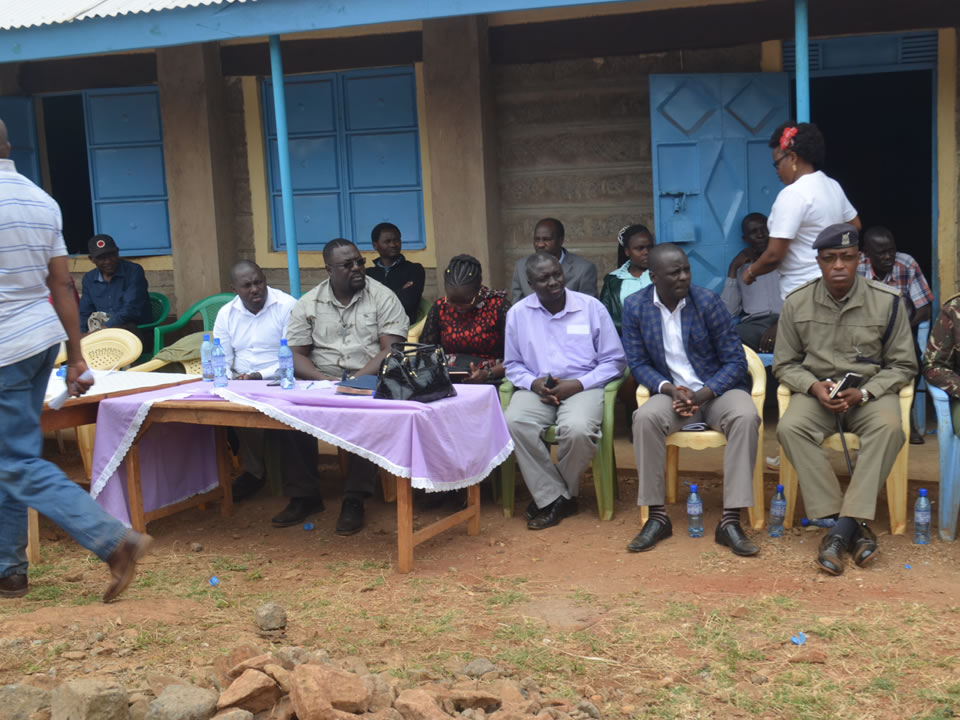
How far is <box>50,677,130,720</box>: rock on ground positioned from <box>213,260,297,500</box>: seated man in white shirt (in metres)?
3.01

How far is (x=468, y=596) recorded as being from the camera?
4469 mm

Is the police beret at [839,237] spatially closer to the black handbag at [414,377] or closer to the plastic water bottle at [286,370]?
the black handbag at [414,377]

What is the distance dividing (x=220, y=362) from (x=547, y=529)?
1865 mm

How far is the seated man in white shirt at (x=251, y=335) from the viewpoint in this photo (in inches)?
240

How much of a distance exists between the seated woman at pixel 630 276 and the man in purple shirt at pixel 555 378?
1088mm

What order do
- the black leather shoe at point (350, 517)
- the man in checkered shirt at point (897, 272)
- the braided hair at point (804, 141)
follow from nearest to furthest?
the black leather shoe at point (350, 517) < the braided hair at point (804, 141) < the man in checkered shirt at point (897, 272)

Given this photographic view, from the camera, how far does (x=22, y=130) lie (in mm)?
8961

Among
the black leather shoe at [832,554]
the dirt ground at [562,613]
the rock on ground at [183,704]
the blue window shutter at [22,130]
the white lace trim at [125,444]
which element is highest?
the blue window shutter at [22,130]

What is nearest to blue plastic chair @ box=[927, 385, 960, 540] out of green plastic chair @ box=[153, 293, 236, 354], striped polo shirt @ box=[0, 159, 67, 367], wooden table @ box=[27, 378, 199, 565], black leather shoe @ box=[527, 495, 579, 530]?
black leather shoe @ box=[527, 495, 579, 530]

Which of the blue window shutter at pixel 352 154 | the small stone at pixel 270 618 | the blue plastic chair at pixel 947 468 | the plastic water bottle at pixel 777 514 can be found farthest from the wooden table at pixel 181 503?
the blue window shutter at pixel 352 154

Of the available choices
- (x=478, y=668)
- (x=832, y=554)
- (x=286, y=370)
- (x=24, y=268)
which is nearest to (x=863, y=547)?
(x=832, y=554)

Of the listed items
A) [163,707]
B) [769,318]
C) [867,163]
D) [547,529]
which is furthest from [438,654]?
[867,163]

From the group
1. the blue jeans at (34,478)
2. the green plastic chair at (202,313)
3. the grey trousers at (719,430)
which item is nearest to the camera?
the blue jeans at (34,478)

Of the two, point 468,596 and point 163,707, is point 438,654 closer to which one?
point 468,596
